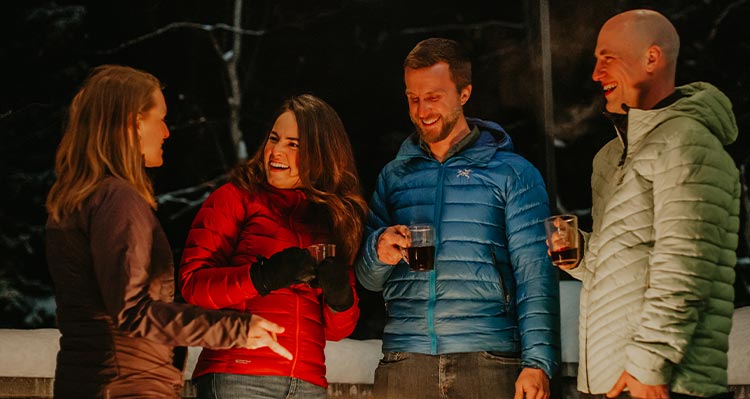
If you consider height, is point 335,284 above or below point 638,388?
above

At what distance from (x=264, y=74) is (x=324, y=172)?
3.02m

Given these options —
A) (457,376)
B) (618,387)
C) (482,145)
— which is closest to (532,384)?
(457,376)

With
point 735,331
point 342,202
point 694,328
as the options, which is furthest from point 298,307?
point 735,331

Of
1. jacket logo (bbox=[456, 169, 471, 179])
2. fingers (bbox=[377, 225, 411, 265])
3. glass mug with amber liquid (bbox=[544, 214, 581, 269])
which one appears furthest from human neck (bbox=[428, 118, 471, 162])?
glass mug with amber liquid (bbox=[544, 214, 581, 269])

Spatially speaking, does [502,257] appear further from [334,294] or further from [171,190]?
[171,190]

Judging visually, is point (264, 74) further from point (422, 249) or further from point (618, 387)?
point (618, 387)

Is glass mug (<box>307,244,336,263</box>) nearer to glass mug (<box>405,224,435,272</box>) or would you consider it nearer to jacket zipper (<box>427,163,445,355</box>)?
glass mug (<box>405,224,435,272</box>)

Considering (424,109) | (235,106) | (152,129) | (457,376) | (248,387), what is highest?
(152,129)

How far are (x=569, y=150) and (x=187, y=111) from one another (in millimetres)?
2763

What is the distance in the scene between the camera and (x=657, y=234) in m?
2.52

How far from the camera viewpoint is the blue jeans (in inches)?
114

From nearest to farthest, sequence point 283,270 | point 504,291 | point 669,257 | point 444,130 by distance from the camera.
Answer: point 669,257, point 283,270, point 504,291, point 444,130

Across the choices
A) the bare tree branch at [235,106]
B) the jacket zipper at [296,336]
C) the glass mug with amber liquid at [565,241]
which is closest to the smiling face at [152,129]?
the jacket zipper at [296,336]

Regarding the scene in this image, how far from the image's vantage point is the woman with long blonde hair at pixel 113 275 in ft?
7.68
